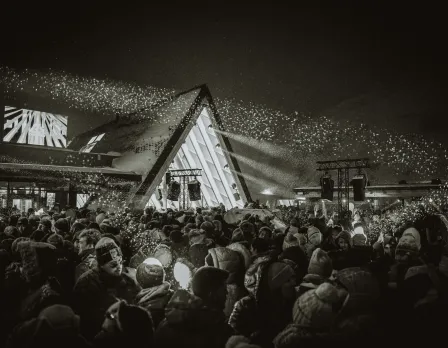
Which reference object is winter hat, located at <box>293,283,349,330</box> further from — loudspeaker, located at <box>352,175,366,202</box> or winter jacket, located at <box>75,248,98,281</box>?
loudspeaker, located at <box>352,175,366,202</box>

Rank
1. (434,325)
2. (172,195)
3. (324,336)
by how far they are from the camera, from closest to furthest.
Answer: (324,336), (434,325), (172,195)

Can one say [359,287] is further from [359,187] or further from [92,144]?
[92,144]

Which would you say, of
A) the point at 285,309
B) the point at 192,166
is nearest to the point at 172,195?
the point at 192,166

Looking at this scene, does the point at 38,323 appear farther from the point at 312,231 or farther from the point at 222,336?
the point at 312,231

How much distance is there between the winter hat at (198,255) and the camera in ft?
17.8

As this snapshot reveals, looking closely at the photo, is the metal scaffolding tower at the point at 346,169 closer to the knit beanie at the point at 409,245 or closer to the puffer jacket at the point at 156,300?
the knit beanie at the point at 409,245

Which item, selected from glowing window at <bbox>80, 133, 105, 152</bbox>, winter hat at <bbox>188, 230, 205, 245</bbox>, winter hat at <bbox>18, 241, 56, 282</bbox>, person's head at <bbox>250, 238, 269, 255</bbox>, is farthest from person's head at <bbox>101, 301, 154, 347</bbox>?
glowing window at <bbox>80, 133, 105, 152</bbox>

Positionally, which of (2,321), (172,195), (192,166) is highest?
(192,166)

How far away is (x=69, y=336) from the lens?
2.31m

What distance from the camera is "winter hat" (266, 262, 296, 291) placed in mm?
3795

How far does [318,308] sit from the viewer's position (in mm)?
2711

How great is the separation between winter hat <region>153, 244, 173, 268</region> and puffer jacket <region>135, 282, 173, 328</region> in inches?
74.8

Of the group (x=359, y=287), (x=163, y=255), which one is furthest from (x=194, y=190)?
(x=359, y=287)

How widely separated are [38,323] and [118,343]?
527 millimetres
